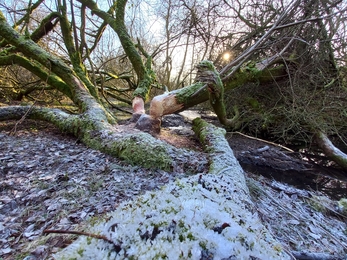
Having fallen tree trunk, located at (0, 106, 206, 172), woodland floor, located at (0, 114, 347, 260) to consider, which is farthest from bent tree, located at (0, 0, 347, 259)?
woodland floor, located at (0, 114, 347, 260)

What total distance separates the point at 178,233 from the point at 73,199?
Result: 53.6 inches

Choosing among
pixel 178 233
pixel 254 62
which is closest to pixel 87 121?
pixel 178 233

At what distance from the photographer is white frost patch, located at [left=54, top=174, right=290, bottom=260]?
3.05 feet

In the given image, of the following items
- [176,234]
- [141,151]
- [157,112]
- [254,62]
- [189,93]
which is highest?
[254,62]

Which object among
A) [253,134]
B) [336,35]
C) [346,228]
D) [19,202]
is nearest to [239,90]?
[253,134]

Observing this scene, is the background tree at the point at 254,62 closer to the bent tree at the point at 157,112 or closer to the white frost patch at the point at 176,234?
the bent tree at the point at 157,112

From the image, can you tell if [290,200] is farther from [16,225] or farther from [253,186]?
[16,225]

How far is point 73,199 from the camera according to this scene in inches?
79.0

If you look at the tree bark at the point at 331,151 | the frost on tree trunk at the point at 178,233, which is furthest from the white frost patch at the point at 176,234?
the tree bark at the point at 331,151

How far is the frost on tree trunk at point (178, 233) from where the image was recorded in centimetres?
93

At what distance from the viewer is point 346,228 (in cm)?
290

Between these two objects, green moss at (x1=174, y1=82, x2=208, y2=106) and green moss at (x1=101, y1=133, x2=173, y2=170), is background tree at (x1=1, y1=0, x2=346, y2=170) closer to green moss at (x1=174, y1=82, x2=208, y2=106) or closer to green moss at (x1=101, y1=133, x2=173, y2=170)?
green moss at (x1=174, y1=82, x2=208, y2=106)

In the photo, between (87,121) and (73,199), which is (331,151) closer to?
(87,121)

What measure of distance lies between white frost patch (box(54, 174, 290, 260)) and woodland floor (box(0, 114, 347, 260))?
537 millimetres
